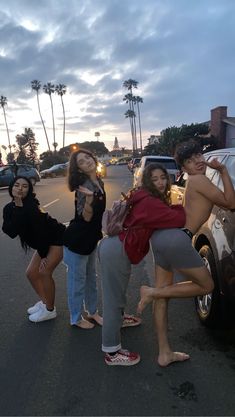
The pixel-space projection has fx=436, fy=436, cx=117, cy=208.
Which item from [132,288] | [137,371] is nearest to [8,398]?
[137,371]

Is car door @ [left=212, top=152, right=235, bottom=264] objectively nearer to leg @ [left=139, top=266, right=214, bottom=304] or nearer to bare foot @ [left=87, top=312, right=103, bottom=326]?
leg @ [left=139, top=266, right=214, bottom=304]

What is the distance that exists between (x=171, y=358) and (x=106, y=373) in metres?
0.52

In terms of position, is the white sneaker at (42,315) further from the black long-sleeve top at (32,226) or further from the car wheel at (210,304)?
the car wheel at (210,304)

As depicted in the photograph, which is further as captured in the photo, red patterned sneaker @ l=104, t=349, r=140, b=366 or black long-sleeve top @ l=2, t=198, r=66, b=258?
black long-sleeve top @ l=2, t=198, r=66, b=258

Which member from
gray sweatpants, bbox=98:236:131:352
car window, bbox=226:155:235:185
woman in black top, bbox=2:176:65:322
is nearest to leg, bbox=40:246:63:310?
woman in black top, bbox=2:176:65:322

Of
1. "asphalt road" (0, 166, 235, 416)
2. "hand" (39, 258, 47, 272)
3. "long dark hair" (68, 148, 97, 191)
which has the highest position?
"long dark hair" (68, 148, 97, 191)

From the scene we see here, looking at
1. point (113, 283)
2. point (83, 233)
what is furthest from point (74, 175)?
point (113, 283)

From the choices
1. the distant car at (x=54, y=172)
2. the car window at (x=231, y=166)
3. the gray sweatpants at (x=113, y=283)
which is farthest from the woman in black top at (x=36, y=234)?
the distant car at (x=54, y=172)

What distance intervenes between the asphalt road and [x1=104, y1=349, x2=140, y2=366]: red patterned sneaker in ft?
0.15

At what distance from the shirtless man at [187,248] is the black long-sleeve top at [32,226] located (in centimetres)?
133

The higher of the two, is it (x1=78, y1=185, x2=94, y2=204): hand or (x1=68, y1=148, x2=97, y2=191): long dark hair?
(x1=68, y1=148, x2=97, y2=191): long dark hair

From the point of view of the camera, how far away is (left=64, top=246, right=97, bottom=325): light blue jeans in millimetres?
4020

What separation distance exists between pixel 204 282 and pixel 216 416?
0.90 metres

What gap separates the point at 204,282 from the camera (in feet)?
10.6
